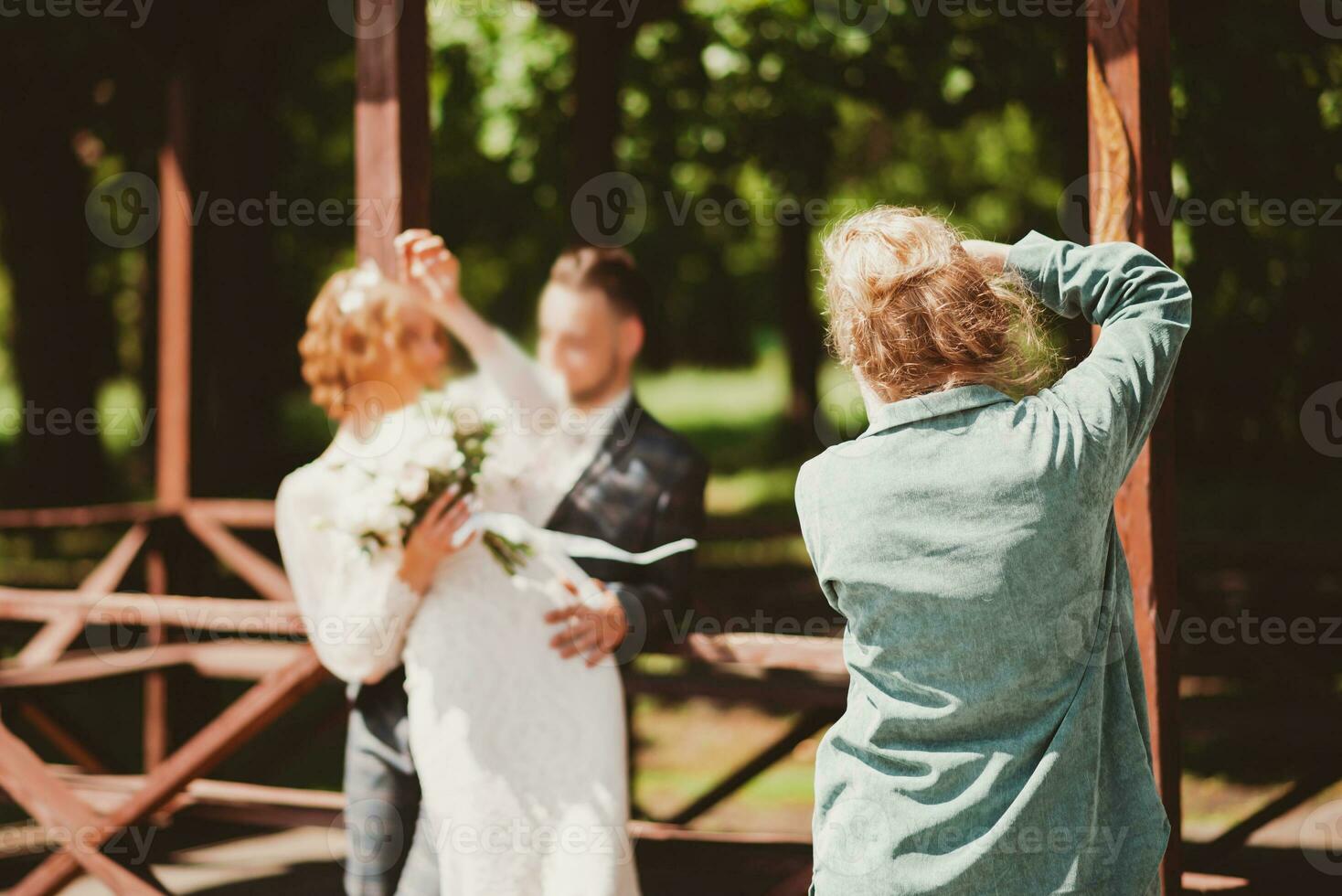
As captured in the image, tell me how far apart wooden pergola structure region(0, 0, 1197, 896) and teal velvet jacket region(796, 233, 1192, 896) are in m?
1.06

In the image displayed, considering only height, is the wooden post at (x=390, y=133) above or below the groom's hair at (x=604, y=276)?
above

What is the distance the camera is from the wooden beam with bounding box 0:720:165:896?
13.0 ft

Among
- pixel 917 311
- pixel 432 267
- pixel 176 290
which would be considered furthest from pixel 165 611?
pixel 917 311

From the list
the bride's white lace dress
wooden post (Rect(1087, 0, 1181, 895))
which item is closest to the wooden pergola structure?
wooden post (Rect(1087, 0, 1181, 895))

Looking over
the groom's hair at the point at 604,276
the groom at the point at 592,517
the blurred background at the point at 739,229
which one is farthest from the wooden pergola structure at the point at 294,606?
the groom's hair at the point at 604,276

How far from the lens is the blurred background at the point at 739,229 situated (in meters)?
5.47

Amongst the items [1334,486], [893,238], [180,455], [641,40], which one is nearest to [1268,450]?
[1334,486]

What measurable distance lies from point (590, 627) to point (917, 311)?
1.52 m

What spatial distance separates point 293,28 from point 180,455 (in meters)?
3.73

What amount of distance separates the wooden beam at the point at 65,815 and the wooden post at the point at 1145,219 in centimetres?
276

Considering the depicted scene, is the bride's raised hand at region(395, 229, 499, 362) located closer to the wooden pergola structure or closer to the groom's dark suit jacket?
the wooden pergola structure

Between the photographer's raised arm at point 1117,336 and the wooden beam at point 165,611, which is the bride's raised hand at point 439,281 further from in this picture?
the photographer's raised arm at point 1117,336

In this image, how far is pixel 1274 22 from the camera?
5.27 meters

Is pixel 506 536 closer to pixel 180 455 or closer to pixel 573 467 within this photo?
pixel 573 467
